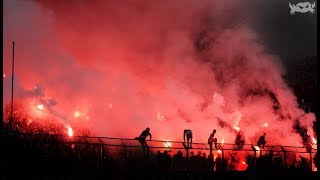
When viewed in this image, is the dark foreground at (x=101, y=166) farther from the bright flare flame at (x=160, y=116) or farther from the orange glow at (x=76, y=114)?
the bright flare flame at (x=160, y=116)

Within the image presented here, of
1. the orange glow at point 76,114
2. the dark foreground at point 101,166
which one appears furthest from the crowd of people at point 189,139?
the orange glow at point 76,114

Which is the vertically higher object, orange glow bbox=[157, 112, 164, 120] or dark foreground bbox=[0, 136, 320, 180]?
orange glow bbox=[157, 112, 164, 120]

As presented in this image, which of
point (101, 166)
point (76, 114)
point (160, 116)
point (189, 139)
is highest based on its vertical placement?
point (76, 114)

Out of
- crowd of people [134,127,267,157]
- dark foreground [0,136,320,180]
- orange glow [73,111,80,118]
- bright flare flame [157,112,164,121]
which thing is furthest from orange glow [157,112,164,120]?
dark foreground [0,136,320,180]

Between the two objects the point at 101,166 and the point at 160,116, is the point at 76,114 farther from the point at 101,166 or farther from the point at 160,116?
the point at 101,166

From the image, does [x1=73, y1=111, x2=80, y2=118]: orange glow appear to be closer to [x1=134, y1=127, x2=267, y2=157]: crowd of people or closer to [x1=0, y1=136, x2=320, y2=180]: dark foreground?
[x1=134, y1=127, x2=267, y2=157]: crowd of people

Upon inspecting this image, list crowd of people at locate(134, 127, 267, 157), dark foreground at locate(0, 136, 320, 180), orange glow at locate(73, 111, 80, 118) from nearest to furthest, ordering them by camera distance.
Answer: dark foreground at locate(0, 136, 320, 180)
crowd of people at locate(134, 127, 267, 157)
orange glow at locate(73, 111, 80, 118)

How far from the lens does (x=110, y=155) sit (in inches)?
947

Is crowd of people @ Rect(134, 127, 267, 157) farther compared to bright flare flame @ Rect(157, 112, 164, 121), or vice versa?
bright flare flame @ Rect(157, 112, 164, 121)

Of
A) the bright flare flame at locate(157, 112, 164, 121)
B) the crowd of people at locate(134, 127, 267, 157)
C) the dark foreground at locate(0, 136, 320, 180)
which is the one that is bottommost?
the dark foreground at locate(0, 136, 320, 180)

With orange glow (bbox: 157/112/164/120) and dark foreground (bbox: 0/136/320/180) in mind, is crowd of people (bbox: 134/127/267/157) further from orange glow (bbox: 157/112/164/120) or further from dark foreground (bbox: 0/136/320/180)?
orange glow (bbox: 157/112/164/120)

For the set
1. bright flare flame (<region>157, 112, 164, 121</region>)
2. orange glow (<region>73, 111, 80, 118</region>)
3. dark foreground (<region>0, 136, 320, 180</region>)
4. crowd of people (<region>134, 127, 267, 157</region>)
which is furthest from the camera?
bright flare flame (<region>157, 112, 164, 121</region>)

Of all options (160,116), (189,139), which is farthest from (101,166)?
(160,116)

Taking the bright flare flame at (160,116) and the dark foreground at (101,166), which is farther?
the bright flare flame at (160,116)
